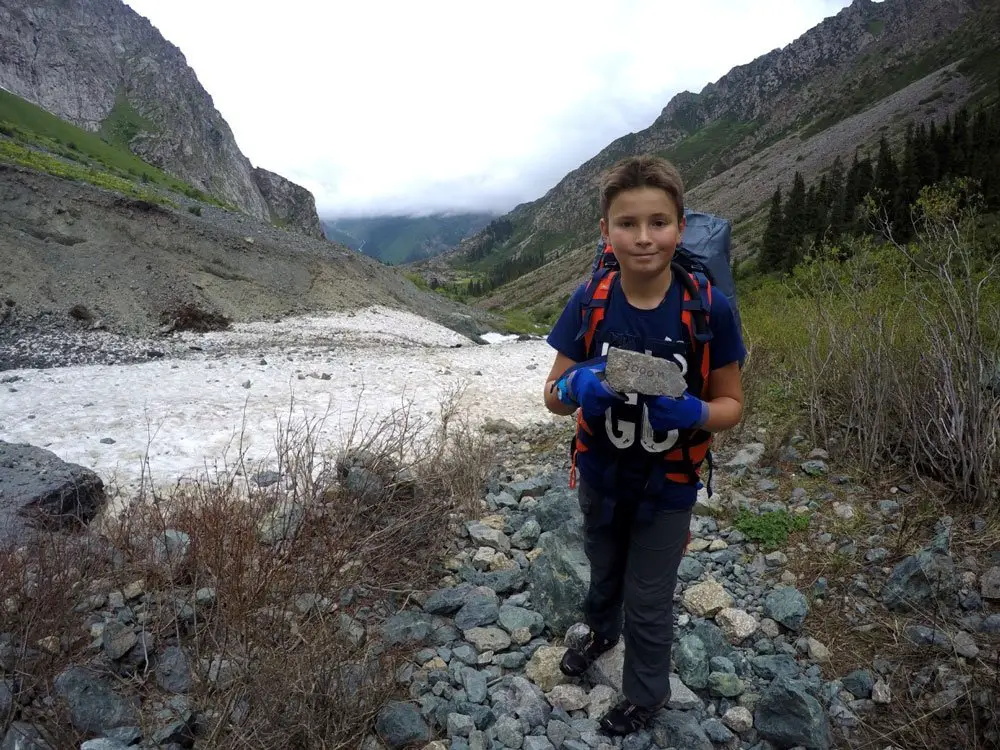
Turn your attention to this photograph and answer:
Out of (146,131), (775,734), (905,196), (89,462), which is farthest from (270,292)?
(146,131)

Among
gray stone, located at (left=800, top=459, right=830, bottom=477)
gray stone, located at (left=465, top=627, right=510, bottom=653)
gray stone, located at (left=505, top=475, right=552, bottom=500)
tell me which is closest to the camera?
gray stone, located at (left=465, top=627, right=510, bottom=653)

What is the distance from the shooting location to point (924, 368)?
4488 millimetres

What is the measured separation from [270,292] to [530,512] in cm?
1657

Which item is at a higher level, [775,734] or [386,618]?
[386,618]

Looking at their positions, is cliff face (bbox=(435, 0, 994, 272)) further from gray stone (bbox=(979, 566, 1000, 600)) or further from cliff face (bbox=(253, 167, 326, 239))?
gray stone (bbox=(979, 566, 1000, 600))

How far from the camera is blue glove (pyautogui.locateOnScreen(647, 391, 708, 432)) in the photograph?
6.32 feet

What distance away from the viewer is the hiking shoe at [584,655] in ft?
9.05

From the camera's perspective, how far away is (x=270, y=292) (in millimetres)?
18391

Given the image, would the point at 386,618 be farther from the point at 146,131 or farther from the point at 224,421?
the point at 146,131

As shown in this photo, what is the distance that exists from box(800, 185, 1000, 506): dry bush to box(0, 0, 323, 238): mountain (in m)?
89.3

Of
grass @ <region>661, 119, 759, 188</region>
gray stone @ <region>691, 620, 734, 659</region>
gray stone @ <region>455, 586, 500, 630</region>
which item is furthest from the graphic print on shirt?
grass @ <region>661, 119, 759, 188</region>

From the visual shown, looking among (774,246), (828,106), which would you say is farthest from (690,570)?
(828,106)

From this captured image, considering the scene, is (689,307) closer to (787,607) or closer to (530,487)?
(787,607)

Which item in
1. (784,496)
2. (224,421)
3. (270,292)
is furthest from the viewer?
(270,292)
